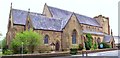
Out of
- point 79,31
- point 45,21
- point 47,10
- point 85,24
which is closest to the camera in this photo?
point 45,21

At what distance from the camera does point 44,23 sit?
48.1 metres

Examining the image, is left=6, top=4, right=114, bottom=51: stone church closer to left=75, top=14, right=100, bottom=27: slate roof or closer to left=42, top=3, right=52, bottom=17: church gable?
left=42, top=3, right=52, bottom=17: church gable

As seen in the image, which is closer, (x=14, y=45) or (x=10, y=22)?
(x=14, y=45)

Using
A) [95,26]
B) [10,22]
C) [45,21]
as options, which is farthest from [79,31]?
[95,26]

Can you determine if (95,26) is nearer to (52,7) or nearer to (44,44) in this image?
(52,7)

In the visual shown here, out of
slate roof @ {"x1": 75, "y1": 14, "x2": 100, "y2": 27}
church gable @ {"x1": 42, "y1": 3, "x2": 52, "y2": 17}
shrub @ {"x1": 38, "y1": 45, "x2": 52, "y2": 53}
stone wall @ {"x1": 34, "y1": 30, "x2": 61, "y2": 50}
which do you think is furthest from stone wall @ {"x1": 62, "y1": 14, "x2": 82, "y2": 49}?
slate roof @ {"x1": 75, "y1": 14, "x2": 100, "y2": 27}

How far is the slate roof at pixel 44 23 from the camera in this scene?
45.7 meters

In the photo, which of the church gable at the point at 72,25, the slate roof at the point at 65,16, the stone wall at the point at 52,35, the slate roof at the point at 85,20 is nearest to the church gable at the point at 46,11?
the slate roof at the point at 65,16

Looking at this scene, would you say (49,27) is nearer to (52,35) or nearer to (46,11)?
(52,35)

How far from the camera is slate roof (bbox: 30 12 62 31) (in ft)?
150

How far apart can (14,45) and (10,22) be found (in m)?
11.7

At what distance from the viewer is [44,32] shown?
46.2 metres

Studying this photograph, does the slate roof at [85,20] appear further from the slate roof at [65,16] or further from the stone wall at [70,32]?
the stone wall at [70,32]

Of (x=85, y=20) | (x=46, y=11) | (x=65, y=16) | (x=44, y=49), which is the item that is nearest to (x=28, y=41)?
(x=44, y=49)
